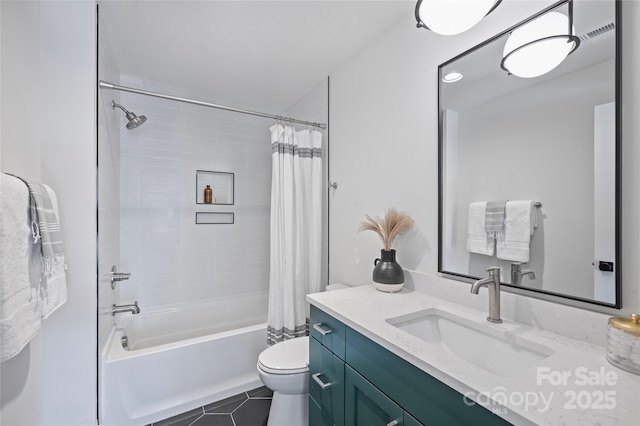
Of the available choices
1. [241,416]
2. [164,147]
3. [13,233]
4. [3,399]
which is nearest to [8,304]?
[13,233]

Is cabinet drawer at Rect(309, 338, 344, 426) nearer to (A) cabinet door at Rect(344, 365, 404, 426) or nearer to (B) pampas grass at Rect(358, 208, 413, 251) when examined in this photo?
(A) cabinet door at Rect(344, 365, 404, 426)

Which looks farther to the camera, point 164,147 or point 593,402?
point 164,147

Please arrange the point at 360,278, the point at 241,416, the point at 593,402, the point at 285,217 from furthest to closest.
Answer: the point at 285,217 < the point at 360,278 < the point at 241,416 < the point at 593,402

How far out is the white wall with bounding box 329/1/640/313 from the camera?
34.1 inches

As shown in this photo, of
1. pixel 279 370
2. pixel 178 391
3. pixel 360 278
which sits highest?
pixel 360 278

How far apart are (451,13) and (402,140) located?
711mm

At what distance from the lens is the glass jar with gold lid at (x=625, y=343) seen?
0.73 m

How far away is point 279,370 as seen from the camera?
1.52 meters

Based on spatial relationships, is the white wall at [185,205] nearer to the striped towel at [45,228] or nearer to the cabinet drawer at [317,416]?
the striped towel at [45,228]

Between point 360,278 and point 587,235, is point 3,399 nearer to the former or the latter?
point 360,278

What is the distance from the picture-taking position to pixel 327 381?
126cm

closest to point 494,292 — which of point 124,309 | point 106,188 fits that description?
point 106,188

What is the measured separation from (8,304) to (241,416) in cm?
149

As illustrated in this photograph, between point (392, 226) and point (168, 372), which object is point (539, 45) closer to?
point (392, 226)
